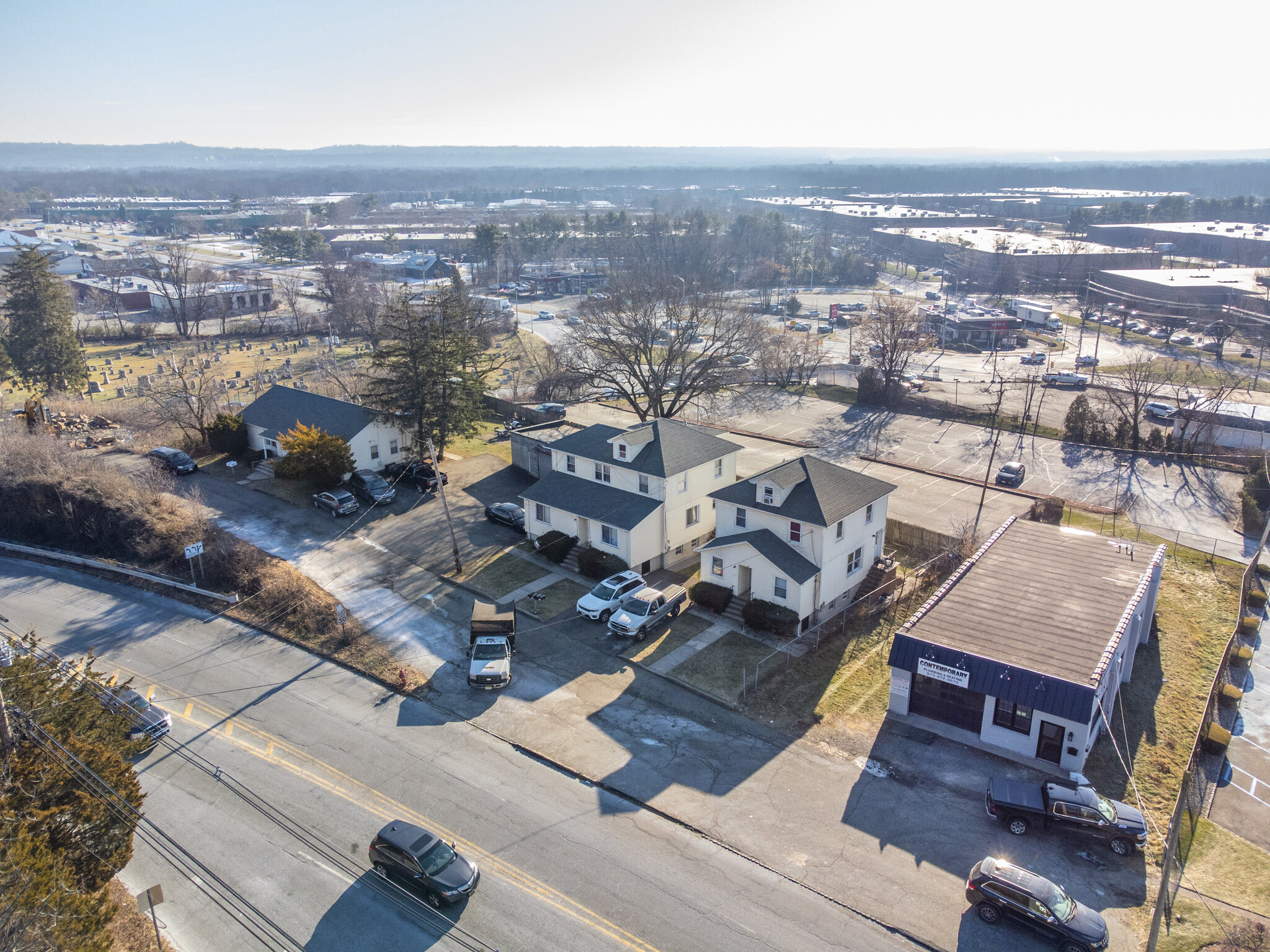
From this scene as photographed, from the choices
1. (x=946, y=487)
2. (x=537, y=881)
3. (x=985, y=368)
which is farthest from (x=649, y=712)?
(x=985, y=368)

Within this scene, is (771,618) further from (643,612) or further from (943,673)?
(943,673)

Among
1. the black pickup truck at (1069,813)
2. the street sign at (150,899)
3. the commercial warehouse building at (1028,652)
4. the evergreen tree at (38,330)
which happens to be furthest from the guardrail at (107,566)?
the evergreen tree at (38,330)

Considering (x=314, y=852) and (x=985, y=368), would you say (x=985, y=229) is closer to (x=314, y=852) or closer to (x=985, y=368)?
(x=985, y=368)

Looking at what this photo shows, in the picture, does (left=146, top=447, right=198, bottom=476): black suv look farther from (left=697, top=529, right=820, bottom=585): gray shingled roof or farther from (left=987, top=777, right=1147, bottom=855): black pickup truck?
(left=987, top=777, right=1147, bottom=855): black pickup truck

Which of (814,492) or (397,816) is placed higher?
(814,492)

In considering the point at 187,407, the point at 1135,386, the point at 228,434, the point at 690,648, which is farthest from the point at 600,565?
the point at 1135,386
